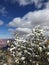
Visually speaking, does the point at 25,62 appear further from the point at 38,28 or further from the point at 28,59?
the point at 38,28

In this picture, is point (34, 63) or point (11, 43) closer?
point (34, 63)

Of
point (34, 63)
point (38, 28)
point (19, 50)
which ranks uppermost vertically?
point (38, 28)

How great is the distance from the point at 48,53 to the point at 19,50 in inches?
A: 78.3

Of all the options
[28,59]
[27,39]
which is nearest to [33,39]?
[27,39]

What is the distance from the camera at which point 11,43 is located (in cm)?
1209

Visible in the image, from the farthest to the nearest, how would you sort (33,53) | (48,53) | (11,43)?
(11,43) → (33,53) → (48,53)

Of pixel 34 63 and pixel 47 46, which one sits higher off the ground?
pixel 47 46

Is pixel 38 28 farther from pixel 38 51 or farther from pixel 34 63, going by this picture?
pixel 34 63

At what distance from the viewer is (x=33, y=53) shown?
437 inches

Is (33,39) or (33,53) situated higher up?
(33,39)

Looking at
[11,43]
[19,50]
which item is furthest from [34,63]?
[11,43]

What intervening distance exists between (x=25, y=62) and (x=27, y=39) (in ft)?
4.48

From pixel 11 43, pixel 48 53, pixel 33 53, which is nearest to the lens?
pixel 48 53

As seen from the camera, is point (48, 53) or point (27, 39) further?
point (27, 39)
